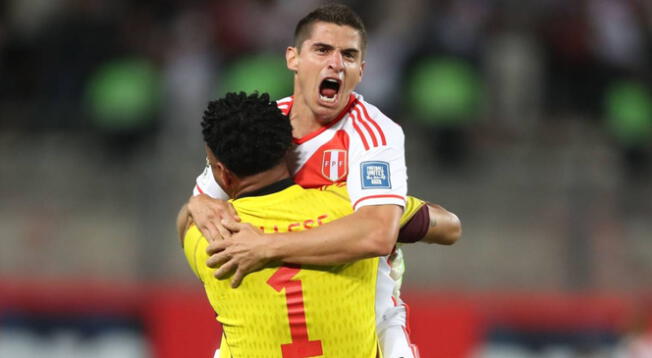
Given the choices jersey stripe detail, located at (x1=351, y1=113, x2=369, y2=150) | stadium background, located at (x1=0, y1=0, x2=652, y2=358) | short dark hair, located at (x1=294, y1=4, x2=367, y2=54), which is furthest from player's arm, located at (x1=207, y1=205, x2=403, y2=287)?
stadium background, located at (x1=0, y1=0, x2=652, y2=358)

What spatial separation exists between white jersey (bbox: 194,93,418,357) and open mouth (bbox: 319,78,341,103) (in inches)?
4.9

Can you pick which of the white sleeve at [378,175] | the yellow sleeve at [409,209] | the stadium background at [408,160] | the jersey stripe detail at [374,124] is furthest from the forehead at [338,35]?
the stadium background at [408,160]

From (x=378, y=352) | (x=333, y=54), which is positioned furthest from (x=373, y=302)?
(x=333, y=54)

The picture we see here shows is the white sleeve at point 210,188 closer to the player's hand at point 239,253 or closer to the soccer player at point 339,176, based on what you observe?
the soccer player at point 339,176

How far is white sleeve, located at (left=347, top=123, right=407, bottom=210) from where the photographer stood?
5152mm

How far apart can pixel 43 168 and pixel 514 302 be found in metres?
3.89

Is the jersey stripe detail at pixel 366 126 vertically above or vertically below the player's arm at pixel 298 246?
above

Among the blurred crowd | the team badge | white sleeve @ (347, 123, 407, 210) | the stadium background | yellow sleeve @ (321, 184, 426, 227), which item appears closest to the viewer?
white sleeve @ (347, 123, 407, 210)

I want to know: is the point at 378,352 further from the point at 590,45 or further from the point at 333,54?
the point at 590,45

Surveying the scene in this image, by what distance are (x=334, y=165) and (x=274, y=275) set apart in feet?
2.34

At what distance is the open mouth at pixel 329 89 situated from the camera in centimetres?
557

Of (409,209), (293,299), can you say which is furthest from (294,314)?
(409,209)

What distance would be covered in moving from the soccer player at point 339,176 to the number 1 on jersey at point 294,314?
8 cm

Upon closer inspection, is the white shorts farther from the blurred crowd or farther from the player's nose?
the blurred crowd
